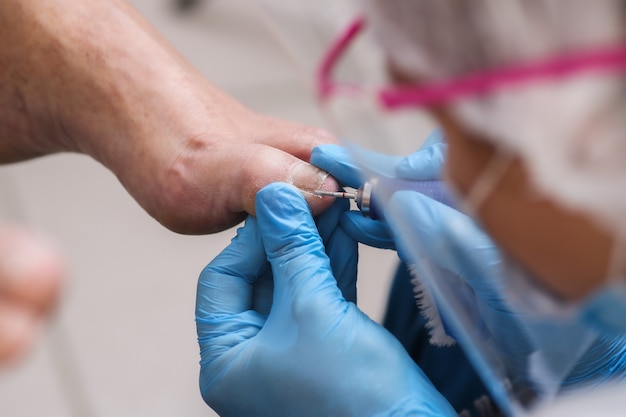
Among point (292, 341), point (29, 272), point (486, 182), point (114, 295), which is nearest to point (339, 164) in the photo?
point (292, 341)

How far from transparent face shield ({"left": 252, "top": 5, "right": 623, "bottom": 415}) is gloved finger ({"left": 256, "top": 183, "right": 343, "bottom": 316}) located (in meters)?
0.11

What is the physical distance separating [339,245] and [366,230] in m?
0.05

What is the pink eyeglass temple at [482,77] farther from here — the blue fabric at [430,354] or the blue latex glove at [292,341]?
the blue fabric at [430,354]

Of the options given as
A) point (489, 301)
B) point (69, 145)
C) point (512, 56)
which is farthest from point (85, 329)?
point (512, 56)

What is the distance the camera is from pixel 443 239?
665 millimetres

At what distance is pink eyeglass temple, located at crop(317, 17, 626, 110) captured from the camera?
414mm

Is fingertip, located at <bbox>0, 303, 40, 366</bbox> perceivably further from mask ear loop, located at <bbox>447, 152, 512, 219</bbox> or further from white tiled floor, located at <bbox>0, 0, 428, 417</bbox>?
white tiled floor, located at <bbox>0, 0, 428, 417</bbox>

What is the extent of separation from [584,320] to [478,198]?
0.14 m

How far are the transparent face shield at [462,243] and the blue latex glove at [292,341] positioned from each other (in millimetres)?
98

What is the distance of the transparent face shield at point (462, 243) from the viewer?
49 centimetres

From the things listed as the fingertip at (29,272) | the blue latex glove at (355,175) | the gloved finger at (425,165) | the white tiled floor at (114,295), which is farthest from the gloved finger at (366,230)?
the white tiled floor at (114,295)

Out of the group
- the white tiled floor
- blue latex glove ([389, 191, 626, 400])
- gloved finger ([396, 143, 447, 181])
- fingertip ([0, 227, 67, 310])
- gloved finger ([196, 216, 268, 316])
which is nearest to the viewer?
fingertip ([0, 227, 67, 310])

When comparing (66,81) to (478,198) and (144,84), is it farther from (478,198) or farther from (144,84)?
(478,198)

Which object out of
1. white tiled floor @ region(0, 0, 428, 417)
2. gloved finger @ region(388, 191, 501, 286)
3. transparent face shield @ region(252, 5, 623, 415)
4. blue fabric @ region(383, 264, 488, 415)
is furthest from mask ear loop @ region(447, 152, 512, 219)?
white tiled floor @ region(0, 0, 428, 417)
